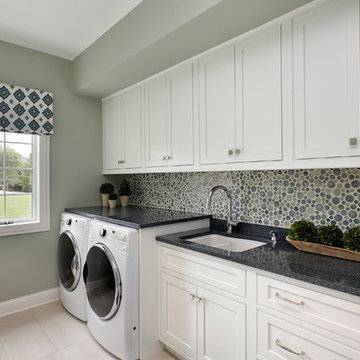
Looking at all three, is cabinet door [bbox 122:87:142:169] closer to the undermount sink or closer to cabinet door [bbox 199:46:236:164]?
cabinet door [bbox 199:46:236:164]

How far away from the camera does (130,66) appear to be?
2.20m

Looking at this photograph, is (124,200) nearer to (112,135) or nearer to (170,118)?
(112,135)

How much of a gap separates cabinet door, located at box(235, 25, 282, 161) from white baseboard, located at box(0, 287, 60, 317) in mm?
2361

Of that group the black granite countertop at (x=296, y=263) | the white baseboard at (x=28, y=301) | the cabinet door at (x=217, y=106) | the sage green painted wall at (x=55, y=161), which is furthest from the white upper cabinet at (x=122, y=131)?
the white baseboard at (x=28, y=301)

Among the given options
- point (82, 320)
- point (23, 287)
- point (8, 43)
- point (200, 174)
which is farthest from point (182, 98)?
point (23, 287)

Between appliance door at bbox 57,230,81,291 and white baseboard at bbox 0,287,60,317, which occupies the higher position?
appliance door at bbox 57,230,81,291

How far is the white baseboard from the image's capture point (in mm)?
2525

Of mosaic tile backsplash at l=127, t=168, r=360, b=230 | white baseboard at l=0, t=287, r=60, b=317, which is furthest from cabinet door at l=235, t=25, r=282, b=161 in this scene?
white baseboard at l=0, t=287, r=60, b=317

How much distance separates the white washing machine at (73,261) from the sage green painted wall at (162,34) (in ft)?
4.35

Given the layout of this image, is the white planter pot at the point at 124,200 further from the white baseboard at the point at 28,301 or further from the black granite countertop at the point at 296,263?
the black granite countertop at the point at 296,263

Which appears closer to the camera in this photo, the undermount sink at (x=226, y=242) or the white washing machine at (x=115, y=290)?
the white washing machine at (x=115, y=290)

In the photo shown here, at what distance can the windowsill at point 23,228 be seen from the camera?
8.30 feet

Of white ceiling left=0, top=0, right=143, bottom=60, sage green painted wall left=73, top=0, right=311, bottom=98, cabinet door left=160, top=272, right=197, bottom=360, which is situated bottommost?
cabinet door left=160, top=272, right=197, bottom=360

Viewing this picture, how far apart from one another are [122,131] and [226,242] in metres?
1.56
